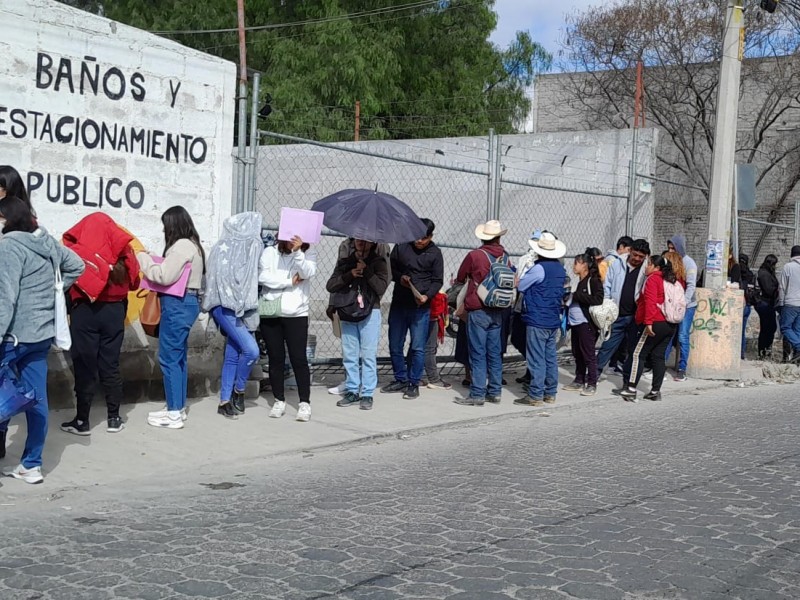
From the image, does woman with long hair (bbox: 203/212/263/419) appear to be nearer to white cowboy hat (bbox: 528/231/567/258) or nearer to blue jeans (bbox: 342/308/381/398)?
blue jeans (bbox: 342/308/381/398)

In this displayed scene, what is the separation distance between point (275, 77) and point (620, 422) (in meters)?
26.1

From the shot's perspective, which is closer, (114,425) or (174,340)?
(114,425)

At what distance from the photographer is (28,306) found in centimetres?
608

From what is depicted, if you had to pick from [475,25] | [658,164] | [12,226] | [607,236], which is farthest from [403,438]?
[475,25]

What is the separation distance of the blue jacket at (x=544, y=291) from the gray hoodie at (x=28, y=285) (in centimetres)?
521

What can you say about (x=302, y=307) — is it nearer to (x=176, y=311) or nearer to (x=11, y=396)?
(x=176, y=311)

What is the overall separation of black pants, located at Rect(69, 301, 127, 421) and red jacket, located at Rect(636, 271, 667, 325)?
19.2ft

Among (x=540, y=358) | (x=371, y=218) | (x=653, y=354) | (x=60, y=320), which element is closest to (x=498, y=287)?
(x=540, y=358)

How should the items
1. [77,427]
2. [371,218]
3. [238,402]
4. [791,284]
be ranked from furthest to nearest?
[791,284] → [371,218] → [238,402] → [77,427]

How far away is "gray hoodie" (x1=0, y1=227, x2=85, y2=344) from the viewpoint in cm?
594

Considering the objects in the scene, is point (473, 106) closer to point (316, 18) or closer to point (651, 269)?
point (316, 18)

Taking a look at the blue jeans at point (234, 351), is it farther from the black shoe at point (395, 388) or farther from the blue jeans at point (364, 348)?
the black shoe at point (395, 388)

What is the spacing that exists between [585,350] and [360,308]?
3.14m

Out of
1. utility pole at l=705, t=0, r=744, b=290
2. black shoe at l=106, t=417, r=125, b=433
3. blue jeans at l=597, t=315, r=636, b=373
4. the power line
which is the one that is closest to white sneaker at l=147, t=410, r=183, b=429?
black shoe at l=106, t=417, r=125, b=433
